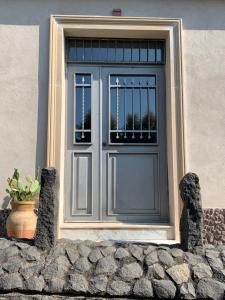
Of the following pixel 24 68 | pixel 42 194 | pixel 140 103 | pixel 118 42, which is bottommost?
pixel 42 194

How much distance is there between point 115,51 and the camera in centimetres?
557

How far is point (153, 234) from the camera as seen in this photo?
4.91 m

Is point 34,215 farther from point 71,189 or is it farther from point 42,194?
point 42,194

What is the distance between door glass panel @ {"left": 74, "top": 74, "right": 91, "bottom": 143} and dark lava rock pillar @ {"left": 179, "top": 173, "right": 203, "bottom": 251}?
7.59ft

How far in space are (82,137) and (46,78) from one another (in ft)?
3.00

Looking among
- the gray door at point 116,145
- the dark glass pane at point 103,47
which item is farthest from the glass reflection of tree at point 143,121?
the dark glass pane at point 103,47

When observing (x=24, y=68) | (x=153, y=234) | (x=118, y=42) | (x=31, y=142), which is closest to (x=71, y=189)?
(x=31, y=142)

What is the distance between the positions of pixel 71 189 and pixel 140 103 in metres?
1.52

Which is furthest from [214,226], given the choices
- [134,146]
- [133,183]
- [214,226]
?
[134,146]

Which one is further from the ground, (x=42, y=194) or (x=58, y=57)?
(x=58, y=57)

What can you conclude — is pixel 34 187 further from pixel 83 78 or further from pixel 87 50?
pixel 87 50

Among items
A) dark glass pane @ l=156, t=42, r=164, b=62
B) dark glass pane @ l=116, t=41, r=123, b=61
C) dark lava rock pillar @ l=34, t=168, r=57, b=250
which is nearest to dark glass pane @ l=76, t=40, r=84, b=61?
dark glass pane @ l=116, t=41, r=123, b=61

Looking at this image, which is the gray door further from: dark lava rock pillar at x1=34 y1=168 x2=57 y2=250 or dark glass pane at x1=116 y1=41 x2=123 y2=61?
dark lava rock pillar at x1=34 y1=168 x2=57 y2=250

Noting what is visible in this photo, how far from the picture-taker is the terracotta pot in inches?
171
